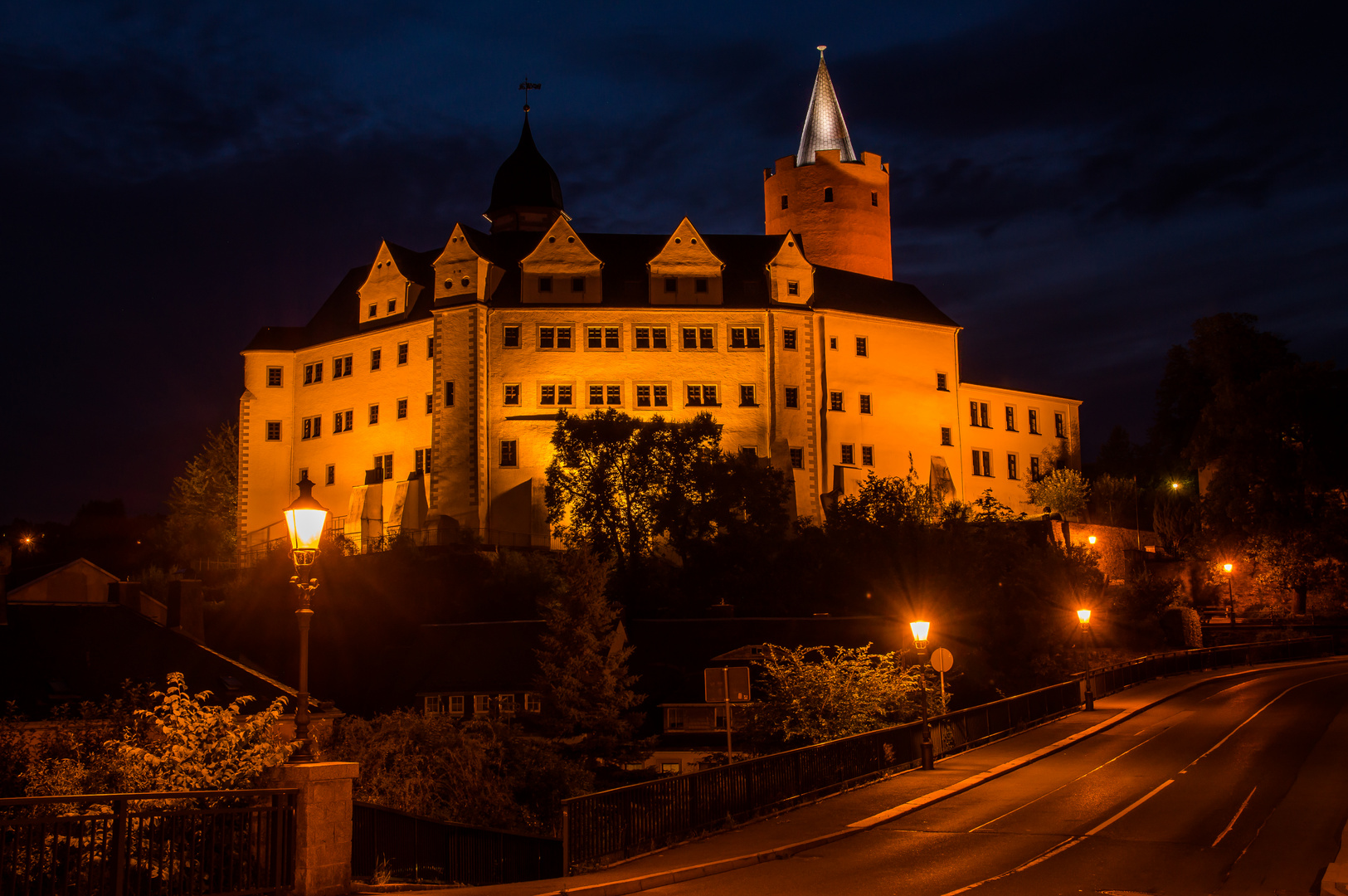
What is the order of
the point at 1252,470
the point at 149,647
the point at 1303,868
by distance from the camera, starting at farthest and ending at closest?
the point at 1252,470 → the point at 149,647 → the point at 1303,868

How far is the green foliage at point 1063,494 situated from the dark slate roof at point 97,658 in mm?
53470

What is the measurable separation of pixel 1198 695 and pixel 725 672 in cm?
2525

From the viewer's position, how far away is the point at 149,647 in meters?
38.5

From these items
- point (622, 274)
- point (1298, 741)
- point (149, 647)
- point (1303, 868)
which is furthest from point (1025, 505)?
point (1303, 868)

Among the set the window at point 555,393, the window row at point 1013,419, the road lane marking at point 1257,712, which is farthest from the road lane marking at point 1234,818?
the window row at point 1013,419

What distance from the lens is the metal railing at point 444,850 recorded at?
61.0ft

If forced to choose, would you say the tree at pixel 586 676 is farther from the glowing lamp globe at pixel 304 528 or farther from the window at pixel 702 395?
the glowing lamp globe at pixel 304 528

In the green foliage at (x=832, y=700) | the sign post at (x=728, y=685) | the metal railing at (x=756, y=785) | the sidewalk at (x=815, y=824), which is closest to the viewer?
the sidewalk at (x=815, y=824)

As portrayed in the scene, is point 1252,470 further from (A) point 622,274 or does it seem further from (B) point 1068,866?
(B) point 1068,866

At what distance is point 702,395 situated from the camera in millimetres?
71750

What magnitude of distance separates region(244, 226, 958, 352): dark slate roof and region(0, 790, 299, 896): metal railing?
6014cm

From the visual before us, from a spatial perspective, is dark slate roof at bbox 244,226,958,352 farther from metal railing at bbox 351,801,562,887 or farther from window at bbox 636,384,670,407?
metal railing at bbox 351,801,562,887

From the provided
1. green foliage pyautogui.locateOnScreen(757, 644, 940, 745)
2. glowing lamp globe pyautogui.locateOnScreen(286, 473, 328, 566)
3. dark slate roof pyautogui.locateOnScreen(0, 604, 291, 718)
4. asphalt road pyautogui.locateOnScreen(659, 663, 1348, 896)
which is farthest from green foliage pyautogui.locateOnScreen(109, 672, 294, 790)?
dark slate roof pyautogui.locateOnScreen(0, 604, 291, 718)

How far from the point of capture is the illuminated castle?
70.4 meters
